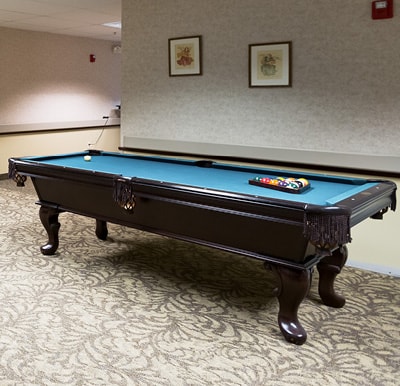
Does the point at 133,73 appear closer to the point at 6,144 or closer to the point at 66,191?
the point at 66,191

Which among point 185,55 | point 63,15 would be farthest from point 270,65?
point 63,15

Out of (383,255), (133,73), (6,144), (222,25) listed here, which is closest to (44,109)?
(6,144)

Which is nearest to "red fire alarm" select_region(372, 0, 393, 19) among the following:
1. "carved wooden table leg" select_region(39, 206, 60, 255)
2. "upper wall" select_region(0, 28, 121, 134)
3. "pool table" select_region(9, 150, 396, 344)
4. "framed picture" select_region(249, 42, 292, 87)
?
"framed picture" select_region(249, 42, 292, 87)

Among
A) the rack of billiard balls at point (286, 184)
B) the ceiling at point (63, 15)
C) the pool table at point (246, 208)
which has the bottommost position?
the pool table at point (246, 208)

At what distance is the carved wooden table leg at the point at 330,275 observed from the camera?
2729mm

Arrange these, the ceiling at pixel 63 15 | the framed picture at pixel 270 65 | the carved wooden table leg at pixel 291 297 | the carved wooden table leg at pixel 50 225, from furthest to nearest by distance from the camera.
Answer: the ceiling at pixel 63 15 → the framed picture at pixel 270 65 → the carved wooden table leg at pixel 50 225 → the carved wooden table leg at pixel 291 297

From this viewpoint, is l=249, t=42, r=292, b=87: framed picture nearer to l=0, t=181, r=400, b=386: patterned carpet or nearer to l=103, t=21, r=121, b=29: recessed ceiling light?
l=0, t=181, r=400, b=386: patterned carpet

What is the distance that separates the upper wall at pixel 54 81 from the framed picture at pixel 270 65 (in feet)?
14.5

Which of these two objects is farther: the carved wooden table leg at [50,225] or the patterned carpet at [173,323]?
the carved wooden table leg at [50,225]

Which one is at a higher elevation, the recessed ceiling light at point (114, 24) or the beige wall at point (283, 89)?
the recessed ceiling light at point (114, 24)

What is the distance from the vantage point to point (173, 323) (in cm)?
258

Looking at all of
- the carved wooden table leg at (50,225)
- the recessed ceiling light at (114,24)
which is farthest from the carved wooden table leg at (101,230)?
the recessed ceiling light at (114,24)

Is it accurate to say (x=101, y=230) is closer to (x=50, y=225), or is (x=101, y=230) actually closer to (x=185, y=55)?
(x=50, y=225)

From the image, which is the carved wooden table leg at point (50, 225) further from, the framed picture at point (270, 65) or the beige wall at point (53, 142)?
the beige wall at point (53, 142)
